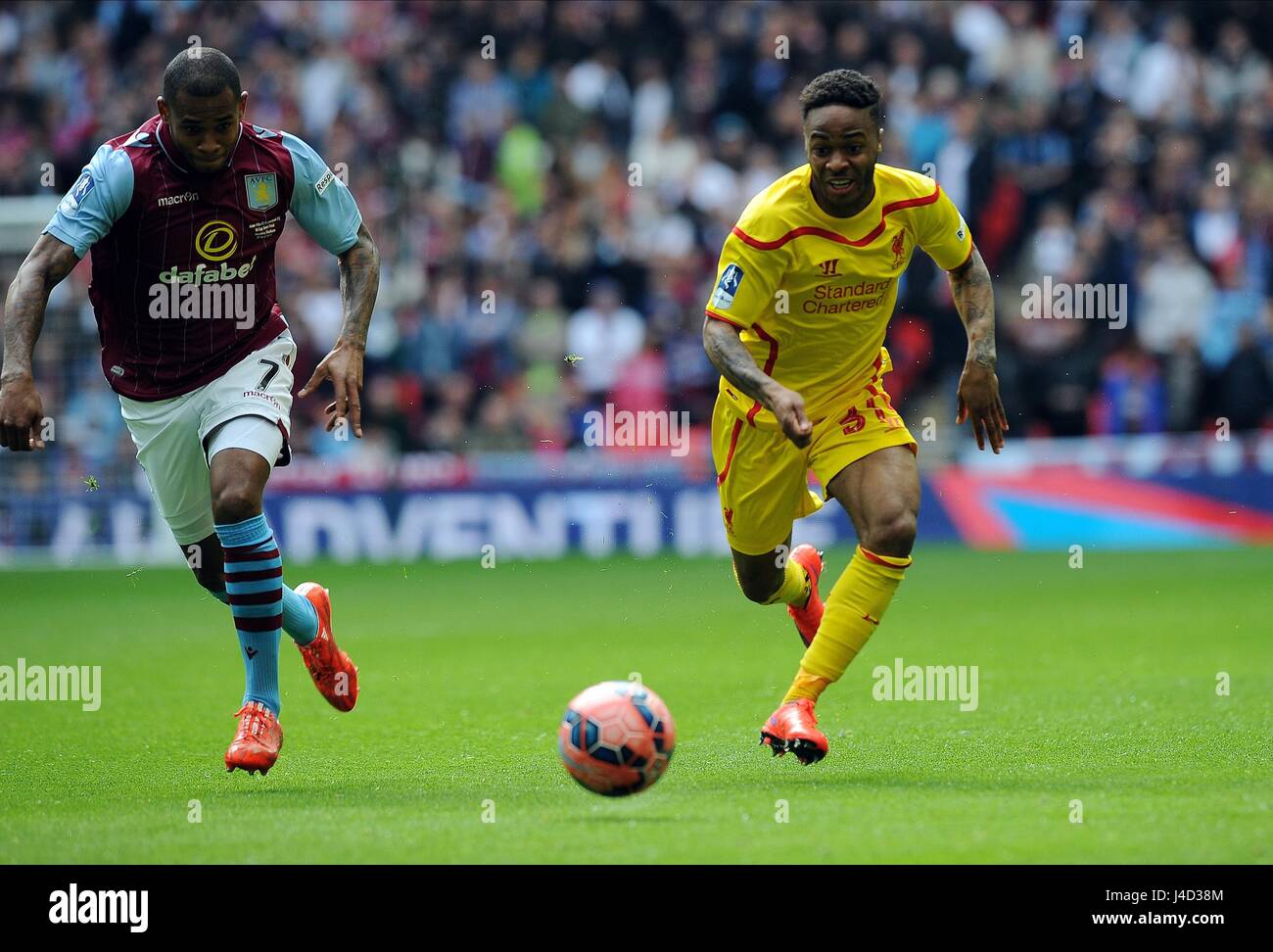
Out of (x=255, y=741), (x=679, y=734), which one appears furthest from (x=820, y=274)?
(x=255, y=741)

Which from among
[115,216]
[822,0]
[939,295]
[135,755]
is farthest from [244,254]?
[822,0]

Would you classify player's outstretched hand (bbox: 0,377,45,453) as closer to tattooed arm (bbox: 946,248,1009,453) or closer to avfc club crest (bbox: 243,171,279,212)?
avfc club crest (bbox: 243,171,279,212)

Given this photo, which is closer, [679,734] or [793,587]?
[679,734]

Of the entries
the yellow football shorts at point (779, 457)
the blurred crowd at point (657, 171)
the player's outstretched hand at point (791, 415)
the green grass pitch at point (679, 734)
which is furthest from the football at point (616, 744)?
the blurred crowd at point (657, 171)

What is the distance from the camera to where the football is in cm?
643

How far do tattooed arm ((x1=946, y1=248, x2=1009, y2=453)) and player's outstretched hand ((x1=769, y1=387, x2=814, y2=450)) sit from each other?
951 millimetres

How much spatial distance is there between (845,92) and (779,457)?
1594mm

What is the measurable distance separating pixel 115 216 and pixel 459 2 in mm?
A: 15743

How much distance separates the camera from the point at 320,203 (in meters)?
7.89

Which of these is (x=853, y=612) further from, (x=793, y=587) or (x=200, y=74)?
(x=200, y=74)

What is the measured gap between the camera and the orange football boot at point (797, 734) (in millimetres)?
7121

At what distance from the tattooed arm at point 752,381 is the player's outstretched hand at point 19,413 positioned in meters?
2.48

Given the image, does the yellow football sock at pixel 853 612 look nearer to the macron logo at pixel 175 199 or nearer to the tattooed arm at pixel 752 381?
the tattooed arm at pixel 752 381
